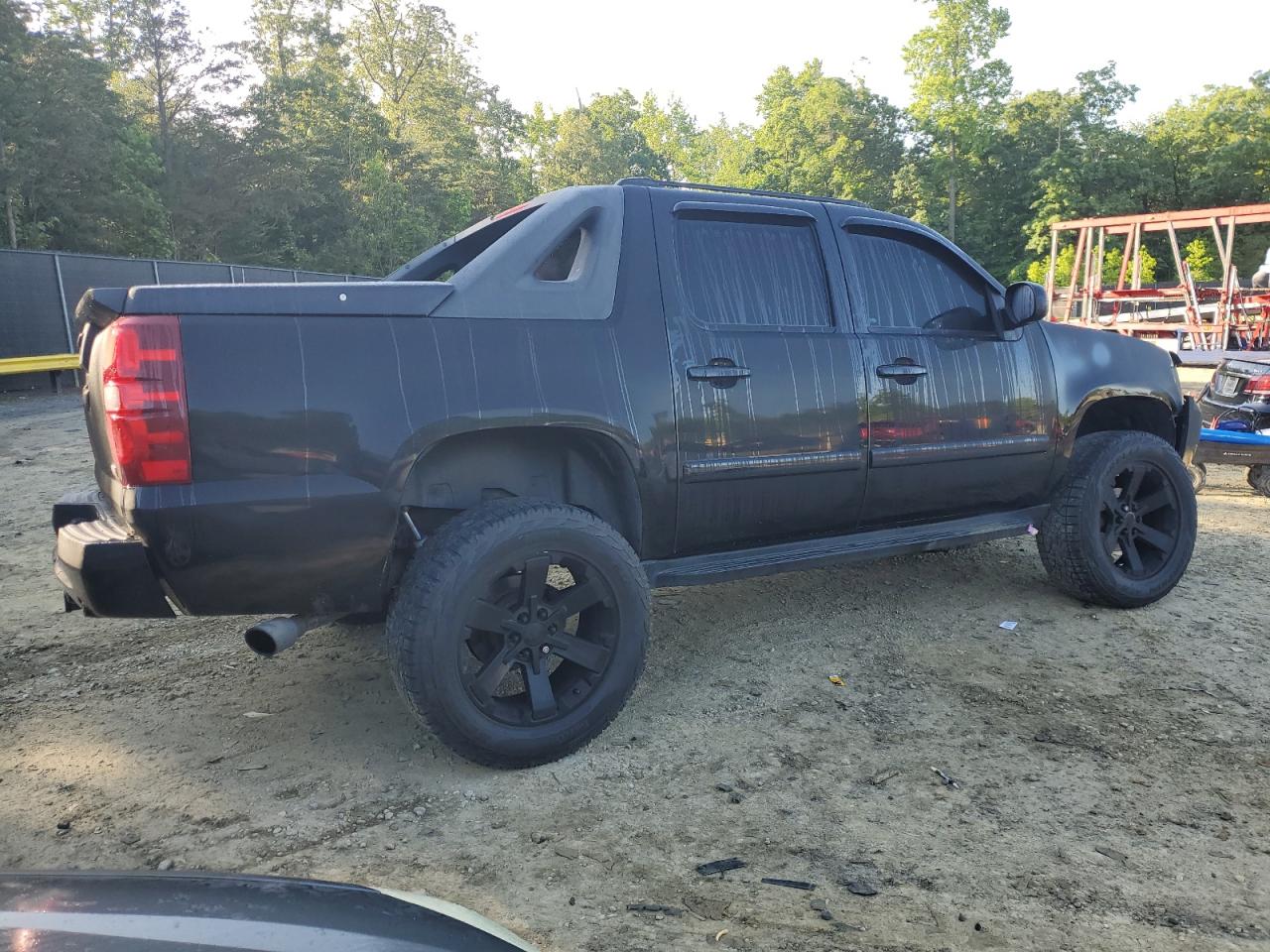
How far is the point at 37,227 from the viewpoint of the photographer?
87.8 ft

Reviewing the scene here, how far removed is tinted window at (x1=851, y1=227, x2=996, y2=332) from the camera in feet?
12.7

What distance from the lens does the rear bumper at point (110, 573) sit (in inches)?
98.2

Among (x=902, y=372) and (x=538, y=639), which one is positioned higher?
(x=902, y=372)

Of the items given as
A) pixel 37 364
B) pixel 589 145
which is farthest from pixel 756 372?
pixel 589 145

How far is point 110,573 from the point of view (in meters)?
2.50

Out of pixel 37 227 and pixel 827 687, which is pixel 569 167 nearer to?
pixel 37 227

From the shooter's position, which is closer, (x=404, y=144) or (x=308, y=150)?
(x=308, y=150)

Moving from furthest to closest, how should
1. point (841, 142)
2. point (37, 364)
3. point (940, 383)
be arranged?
point (841, 142) → point (37, 364) → point (940, 383)

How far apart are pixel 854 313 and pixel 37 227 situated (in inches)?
1186

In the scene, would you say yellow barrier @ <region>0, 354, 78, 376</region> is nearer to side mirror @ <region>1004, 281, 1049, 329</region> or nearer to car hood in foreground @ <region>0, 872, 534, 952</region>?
side mirror @ <region>1004, 281, 1049, 329</region>

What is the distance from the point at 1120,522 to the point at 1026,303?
4.00 ft

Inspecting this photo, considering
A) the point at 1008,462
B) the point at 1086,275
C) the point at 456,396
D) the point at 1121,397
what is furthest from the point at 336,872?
the point at 1086,275

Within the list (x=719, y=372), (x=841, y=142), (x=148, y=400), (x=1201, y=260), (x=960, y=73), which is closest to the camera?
(x=148, y=400)

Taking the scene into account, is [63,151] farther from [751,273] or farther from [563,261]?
[751,273]
